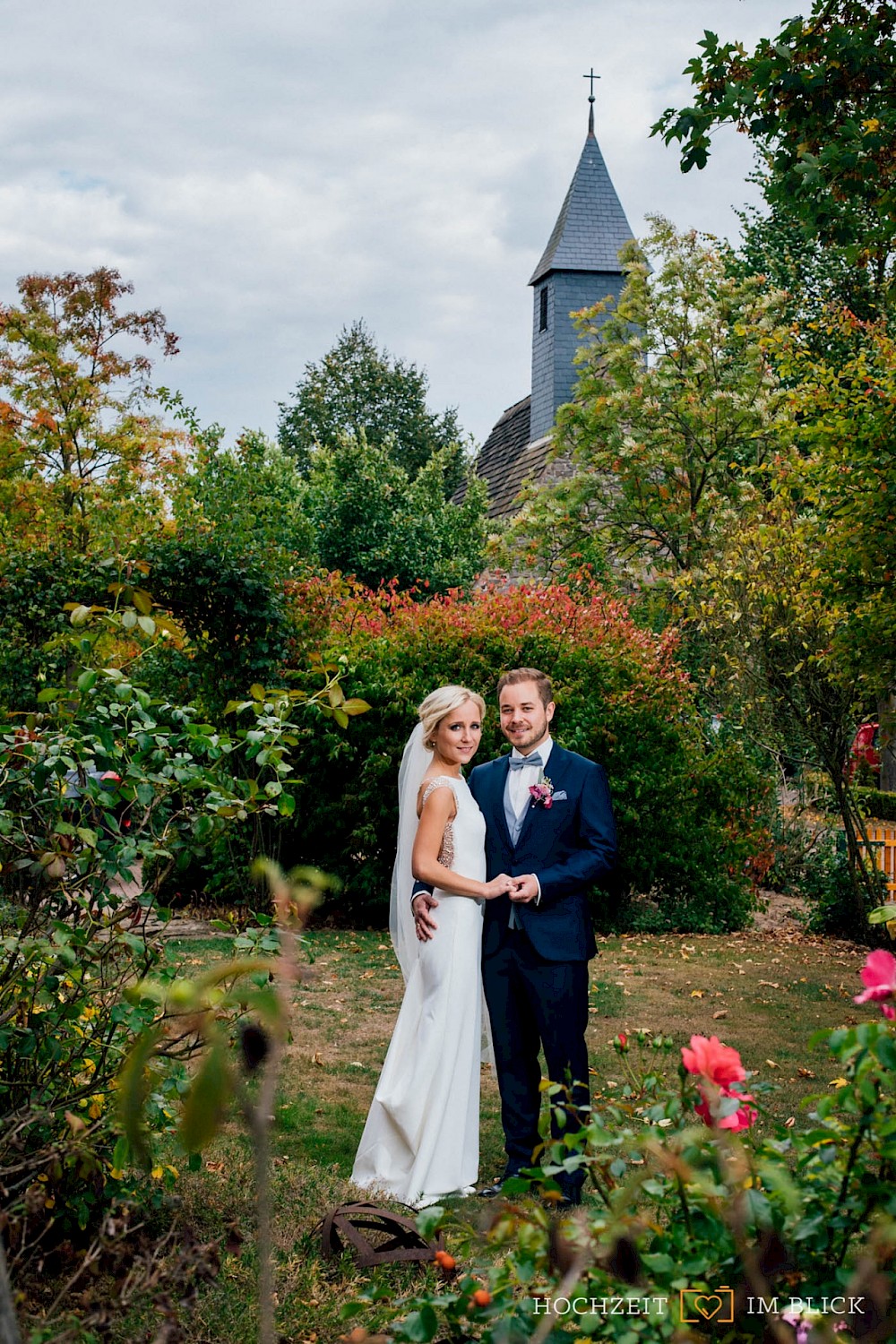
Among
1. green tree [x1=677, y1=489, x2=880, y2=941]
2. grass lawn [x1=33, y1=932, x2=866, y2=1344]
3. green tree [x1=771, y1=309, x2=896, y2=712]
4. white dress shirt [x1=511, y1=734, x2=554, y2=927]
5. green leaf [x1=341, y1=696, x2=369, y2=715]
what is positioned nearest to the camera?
green leaf [x1=341, y1=696, x2=369, y2=715]

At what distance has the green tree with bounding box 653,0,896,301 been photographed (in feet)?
21.4

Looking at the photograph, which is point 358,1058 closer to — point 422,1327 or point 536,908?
point 536,908

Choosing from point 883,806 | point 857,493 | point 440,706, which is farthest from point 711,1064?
point 883,806

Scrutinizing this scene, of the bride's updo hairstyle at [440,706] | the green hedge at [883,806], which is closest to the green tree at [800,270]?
the green hedge at [883,806]

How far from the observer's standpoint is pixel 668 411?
18.1 metres

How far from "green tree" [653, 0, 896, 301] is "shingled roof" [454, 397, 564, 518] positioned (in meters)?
17.6

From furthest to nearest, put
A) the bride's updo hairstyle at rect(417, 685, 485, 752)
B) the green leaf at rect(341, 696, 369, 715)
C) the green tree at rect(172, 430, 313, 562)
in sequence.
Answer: the green tree at rect(172, 430, 313, 562), the bride's updo hairstyle at rect(417, 685, 485, 752), the green leaf at rect(341, 696, 369, 715)

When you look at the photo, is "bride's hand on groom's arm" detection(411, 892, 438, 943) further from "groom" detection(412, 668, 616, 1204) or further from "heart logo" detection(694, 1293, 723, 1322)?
"heart logo" detection(694, 1293, 723, 1322)

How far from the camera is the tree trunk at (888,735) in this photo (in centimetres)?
873

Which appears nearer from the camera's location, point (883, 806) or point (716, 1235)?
point (716, 1235)

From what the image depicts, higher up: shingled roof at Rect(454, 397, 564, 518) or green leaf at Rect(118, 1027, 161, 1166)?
shingled roof at Rect(454, 397, 564, 518)

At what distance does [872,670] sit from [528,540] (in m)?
13.0

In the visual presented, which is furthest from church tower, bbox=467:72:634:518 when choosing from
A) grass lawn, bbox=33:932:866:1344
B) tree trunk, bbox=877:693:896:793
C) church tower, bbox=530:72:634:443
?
grass lawn, bbox=33:932:866:1344

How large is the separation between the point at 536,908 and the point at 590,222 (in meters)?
24.9
